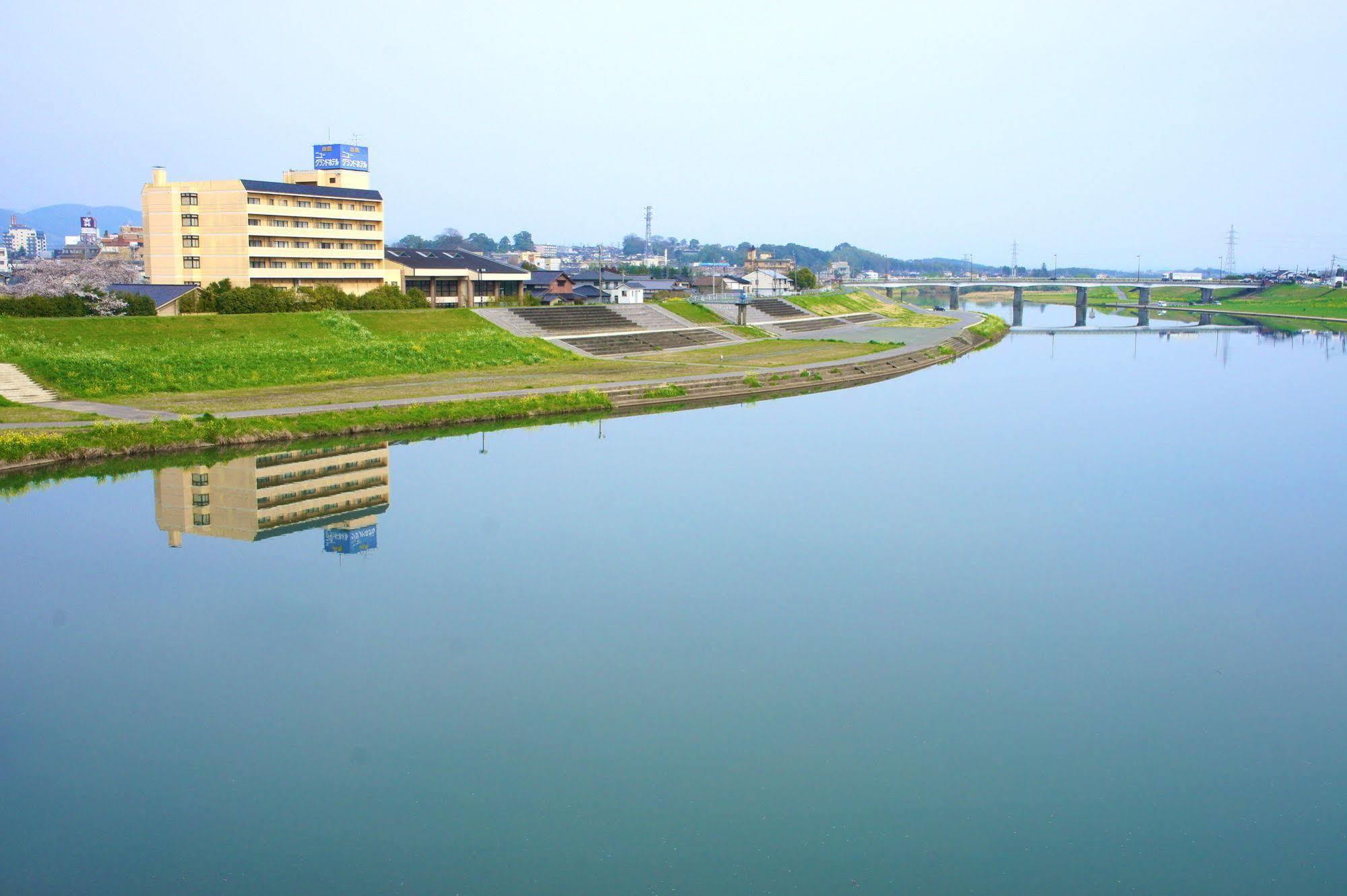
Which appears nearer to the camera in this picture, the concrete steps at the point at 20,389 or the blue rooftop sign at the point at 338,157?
the concrete steps at the point at 20,389

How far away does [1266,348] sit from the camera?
44.6 metres

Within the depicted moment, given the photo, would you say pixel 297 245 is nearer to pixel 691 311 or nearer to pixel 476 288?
pixel 476 288

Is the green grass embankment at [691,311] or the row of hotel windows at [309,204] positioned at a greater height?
the row of hotel windows at [309,204]

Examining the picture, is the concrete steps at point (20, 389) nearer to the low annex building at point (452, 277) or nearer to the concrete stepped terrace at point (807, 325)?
the low annex building at point (452, 277)

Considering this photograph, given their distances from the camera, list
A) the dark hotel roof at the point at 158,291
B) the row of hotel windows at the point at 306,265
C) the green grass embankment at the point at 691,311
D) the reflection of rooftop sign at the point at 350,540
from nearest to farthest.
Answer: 1. the reflection of rooftop sign at the point at 350,540
2. the dark hotel roof at the point at 158,291
3. the row of hotel windows at the point at 306,265
4. the green grass embankment at the point at 691,311

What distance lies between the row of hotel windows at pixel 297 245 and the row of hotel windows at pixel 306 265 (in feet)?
1.44

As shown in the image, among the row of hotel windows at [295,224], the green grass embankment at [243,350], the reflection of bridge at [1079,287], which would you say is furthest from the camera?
the reflection of bridge at [1079,287]

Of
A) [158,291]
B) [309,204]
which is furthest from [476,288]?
[158,291]

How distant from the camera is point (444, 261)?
136 feet

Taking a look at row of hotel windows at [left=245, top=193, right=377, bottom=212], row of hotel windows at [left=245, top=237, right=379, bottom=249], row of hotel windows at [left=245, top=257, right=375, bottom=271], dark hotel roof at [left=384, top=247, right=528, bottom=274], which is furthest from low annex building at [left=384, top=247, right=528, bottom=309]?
row of hotel windows at [left=245, top=193, right=377, bottom=212]

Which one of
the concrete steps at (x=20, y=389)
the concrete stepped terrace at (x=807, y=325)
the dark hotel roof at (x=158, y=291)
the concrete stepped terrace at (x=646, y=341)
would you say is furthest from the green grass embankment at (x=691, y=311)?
the concrete steps at (x=20, y=389)

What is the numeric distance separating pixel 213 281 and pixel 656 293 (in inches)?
845

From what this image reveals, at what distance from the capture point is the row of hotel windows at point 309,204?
3334 centimetres

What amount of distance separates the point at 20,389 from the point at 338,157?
2063cm
